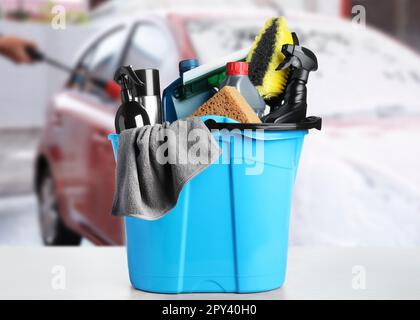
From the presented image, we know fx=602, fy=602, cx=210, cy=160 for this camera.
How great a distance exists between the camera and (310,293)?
43.4 inches

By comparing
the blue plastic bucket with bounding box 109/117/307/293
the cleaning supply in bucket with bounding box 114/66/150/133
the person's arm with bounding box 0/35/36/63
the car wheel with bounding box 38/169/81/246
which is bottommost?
the car wheel with bounding box 38/169/81/246

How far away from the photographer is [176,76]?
7.47 feet

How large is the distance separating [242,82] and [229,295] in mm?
389

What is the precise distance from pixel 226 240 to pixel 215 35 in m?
1.49

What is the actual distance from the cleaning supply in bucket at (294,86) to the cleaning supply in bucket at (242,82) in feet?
0.13

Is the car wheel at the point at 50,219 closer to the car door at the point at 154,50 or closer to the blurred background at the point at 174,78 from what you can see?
the blurred background at the point at 174,78

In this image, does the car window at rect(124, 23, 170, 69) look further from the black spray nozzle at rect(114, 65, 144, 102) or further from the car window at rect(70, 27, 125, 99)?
the black spray nozzle at rect(114, 65, 144, 102)

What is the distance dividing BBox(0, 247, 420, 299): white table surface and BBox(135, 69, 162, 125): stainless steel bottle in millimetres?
337

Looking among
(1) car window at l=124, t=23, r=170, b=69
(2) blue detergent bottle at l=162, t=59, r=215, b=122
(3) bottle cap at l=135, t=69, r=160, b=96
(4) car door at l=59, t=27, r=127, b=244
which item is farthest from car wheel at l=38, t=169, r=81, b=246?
(3) bottle cap at l=135, t=69, r=160, b=96

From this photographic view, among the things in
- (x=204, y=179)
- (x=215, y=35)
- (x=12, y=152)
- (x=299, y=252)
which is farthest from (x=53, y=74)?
(x=204, y=179)

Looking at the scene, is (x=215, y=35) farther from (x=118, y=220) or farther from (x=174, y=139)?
(x=174, y=139)

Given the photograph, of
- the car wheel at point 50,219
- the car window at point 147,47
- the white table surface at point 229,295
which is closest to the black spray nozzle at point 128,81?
the white table surface at point 229,295

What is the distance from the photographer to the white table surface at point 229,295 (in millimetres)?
1099

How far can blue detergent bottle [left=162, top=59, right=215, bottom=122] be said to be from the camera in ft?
3.98
